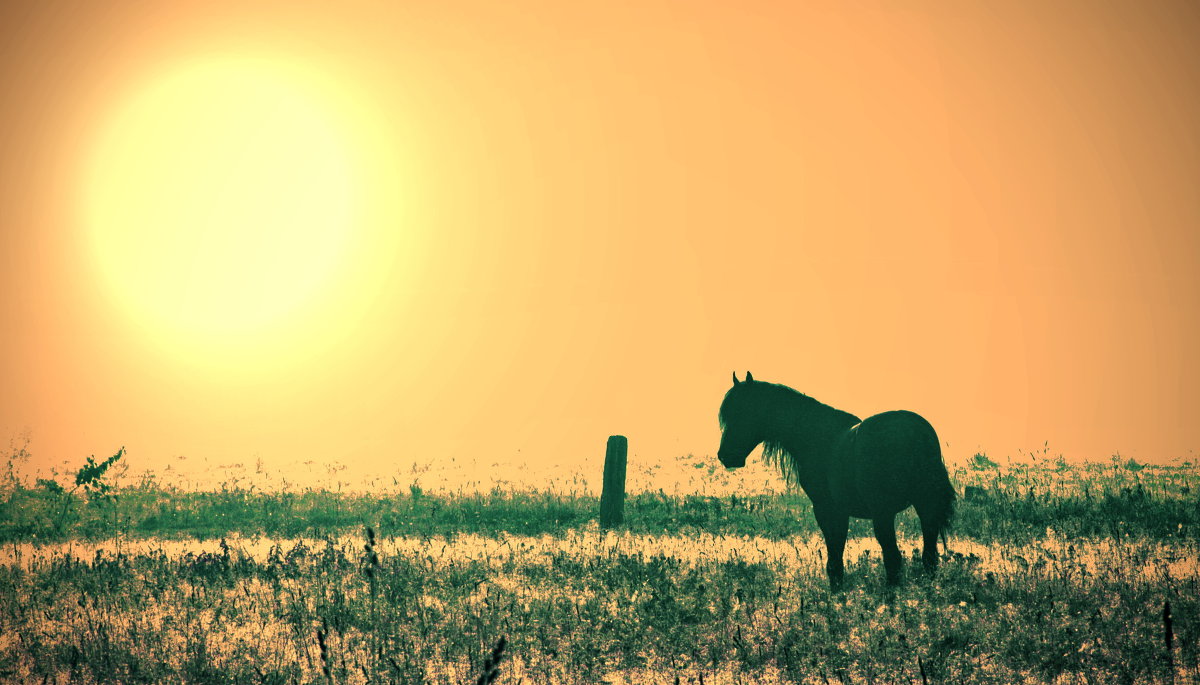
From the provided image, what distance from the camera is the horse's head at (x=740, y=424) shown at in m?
10.9

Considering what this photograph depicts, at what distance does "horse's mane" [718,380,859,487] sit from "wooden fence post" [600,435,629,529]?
4684 mm

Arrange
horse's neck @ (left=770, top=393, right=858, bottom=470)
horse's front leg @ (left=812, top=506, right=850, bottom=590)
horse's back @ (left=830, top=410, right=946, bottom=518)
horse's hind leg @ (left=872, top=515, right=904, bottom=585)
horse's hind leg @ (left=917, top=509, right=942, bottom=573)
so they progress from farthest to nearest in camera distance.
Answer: horse's neck @ (left=770, top=393, right=858, bottom=470) → horse's front leg @ (left=812, top=506, right=850, bottom=590) → horse's hind leg @ (left=917, top=509, right=942, bottom=573) → horse's hind leg @ (left=872, top=515, right=904, bottom=585) → horse's back @ (left=830, top=410, right=946, bottom=518)

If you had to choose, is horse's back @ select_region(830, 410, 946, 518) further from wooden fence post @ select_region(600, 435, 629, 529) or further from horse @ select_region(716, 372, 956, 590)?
wooden fence post @ select_region(600, 435, 629, 529)

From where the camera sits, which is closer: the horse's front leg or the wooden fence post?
the horse's front leg

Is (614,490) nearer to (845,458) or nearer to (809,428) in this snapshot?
(809,428)

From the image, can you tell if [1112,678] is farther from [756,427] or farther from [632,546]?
[632,546]

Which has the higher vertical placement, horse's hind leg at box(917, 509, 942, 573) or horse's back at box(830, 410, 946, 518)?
horse's back at box(830, 410, 946, 518)

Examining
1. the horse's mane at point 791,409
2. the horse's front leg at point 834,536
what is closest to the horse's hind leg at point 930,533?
the horse's front leg at point 834,536

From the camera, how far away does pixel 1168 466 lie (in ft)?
70.7

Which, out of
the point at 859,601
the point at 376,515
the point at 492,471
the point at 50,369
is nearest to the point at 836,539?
the point at 859,601

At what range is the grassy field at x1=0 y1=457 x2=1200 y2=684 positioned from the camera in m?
7.23

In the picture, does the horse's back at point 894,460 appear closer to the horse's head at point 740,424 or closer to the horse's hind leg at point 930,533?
the horse's hind leg at point 930,533

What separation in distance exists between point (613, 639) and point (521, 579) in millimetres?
2887

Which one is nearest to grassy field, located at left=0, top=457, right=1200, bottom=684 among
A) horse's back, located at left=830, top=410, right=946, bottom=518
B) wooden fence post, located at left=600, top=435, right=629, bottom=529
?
wooden fence post, located at left=600, top=435, right=629, bottom=529
